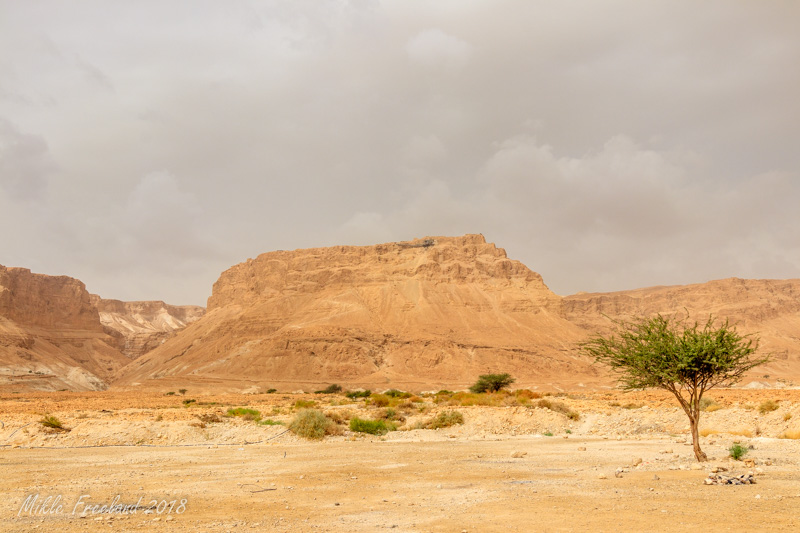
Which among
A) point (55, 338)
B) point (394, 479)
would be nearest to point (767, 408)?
point (394, 479)

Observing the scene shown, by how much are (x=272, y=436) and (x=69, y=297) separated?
145498 mm

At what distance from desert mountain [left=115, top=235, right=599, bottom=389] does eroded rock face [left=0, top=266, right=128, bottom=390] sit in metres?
10.8

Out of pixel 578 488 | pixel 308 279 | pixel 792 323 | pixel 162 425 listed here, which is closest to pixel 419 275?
pixel 308 279

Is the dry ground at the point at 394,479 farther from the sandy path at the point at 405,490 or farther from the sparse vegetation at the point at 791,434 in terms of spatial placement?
the sparse vegetation at the point at 791,434

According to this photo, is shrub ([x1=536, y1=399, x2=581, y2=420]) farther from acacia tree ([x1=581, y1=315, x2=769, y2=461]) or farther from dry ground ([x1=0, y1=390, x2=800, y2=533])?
acacia tree ([x1=581, y1=315, x2=769, y2=461])

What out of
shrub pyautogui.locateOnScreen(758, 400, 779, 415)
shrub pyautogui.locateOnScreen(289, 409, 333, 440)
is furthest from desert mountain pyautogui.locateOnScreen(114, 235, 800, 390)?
shrub pyautogui.locateOnScreen(289, 409, 333, 440)

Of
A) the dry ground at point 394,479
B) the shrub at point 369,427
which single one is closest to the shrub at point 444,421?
the dry ground at point 394,479

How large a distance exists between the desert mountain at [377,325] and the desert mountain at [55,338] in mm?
11368

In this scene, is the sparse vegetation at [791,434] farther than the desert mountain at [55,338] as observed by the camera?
No

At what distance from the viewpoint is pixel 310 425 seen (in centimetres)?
2189

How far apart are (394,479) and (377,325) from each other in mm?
108811

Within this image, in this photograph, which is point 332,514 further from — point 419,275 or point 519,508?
point 419,275

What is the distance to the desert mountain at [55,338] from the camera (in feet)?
326

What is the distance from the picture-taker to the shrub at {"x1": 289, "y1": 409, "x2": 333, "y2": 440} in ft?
70.8
